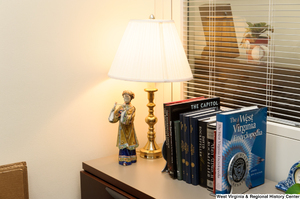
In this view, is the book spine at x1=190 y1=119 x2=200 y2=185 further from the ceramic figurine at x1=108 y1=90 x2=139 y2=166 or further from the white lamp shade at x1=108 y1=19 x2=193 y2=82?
the ceramic figurine at x1=108 y1=90 x2=139 y2=166

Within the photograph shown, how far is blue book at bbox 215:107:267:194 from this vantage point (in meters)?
1.10

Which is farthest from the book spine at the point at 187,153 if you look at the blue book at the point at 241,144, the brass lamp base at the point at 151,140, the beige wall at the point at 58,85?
the beige wall at the point at 58,85

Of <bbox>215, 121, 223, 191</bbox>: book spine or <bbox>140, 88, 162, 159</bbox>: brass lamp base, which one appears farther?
<bbox>140, 88, 162, 159</bbox>: brass lamp base

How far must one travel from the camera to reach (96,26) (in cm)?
150

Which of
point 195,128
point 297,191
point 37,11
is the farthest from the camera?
point 37,11

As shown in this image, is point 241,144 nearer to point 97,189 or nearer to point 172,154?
point 172,154

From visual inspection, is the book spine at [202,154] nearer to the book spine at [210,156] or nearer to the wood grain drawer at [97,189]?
the book spine at [210,156]

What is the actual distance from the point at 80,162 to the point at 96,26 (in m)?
0.60

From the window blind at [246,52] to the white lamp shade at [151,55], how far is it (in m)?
0.23

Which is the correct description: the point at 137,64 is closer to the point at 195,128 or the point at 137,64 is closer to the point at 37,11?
the point at 195,128

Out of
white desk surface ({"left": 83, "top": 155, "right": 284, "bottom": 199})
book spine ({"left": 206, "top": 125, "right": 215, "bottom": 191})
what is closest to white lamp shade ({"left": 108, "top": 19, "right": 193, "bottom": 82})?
book spine ({"left": 206, "top": 125, "right": 215, "bottom": 191})

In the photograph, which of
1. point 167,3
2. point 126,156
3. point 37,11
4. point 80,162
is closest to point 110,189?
point 126,156

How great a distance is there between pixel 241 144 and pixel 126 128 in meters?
0.50

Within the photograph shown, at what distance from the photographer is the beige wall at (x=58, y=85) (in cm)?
131
